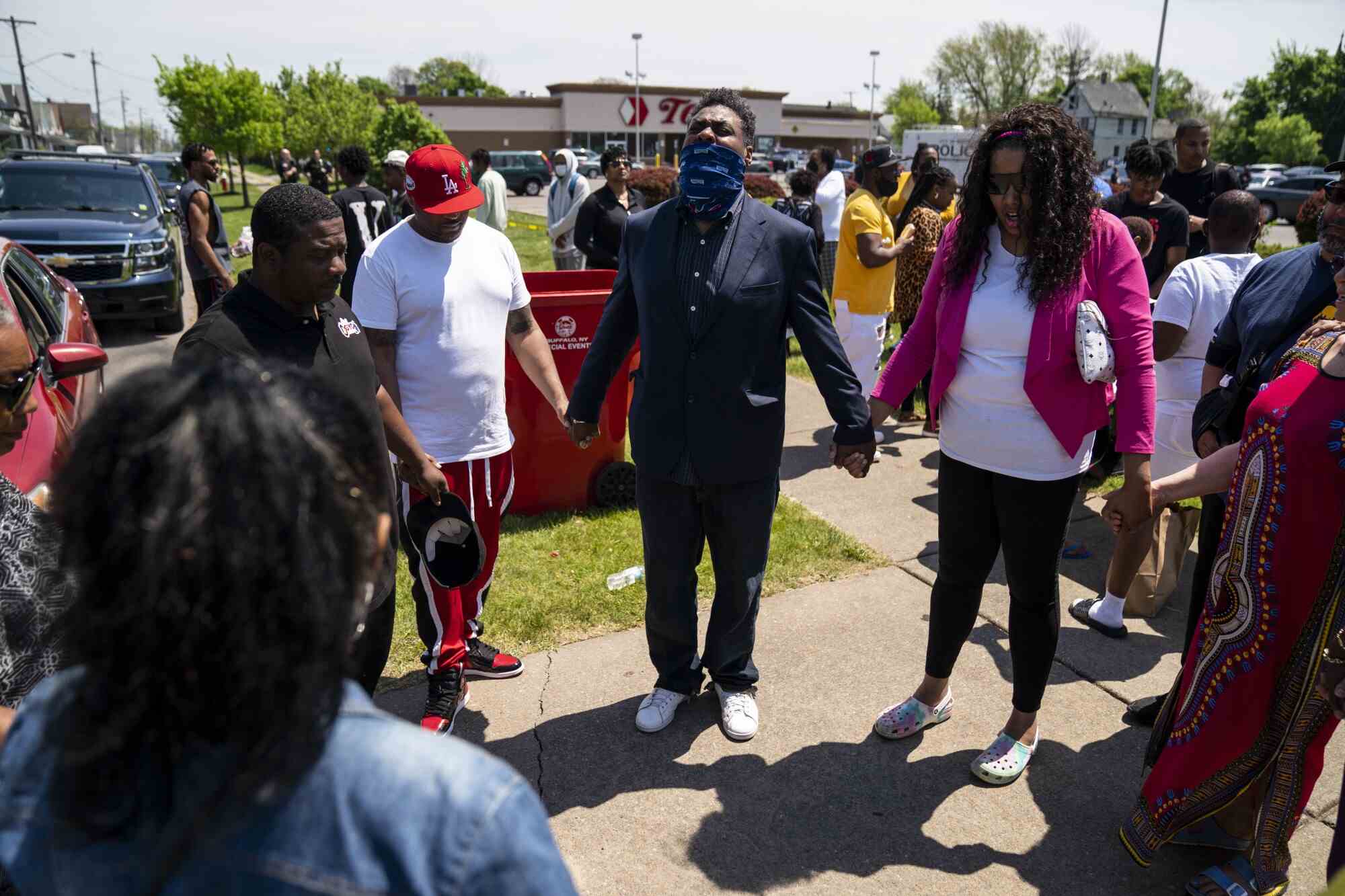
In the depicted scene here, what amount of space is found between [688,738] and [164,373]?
2.77 m

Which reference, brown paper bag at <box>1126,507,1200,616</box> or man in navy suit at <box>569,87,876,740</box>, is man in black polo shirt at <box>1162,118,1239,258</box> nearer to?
brown paper bag at <box>1126,507,1200,616</box>

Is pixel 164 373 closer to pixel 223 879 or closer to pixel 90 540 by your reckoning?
pixel 90 540

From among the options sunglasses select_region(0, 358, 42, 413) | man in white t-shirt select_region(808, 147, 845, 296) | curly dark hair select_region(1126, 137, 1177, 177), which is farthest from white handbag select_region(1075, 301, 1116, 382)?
man in white t-shirt select_region(808, 147, 845, 296)

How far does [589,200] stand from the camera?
8508 mm

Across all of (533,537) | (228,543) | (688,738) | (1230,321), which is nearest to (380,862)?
(228,543)

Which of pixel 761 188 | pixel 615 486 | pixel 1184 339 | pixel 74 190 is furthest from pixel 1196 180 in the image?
pixel 74 190

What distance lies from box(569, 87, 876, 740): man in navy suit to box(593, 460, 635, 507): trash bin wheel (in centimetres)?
203

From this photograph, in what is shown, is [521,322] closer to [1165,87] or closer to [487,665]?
[487,665]

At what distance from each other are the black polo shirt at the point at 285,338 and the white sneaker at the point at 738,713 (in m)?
1.37

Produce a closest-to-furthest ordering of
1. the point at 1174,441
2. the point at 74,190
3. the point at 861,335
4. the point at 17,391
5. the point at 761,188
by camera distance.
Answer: the point at 17,391, the point at 1174,441, the point at 861,335, the point at 74,190, the point at 761,188

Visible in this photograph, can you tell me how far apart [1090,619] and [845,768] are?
1.67 metres

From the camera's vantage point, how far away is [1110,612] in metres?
4.19

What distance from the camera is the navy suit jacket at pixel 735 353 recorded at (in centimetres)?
312

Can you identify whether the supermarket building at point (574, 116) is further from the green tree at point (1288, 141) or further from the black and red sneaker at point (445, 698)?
the black and red sneaker at point (445, 698)
